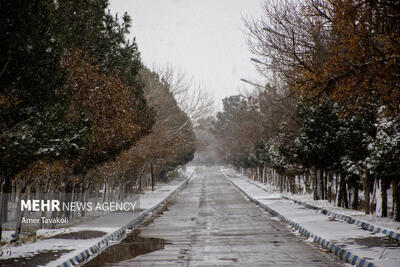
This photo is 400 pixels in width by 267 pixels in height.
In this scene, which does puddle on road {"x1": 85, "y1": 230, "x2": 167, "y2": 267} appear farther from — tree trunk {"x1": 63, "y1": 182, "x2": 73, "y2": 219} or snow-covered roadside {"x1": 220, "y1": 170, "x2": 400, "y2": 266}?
tree trunk {"x1": 63, "y1": 182, "x2": 73, "y2": 219}

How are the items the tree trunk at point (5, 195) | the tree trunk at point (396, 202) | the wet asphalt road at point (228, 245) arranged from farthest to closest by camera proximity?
the tree trunk at point (396, 202) → the tree trunk at point (5, 195) → the wet asphalt road at point (228, 245)

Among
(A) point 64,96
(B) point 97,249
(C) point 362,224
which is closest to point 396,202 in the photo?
(C) point 362,224

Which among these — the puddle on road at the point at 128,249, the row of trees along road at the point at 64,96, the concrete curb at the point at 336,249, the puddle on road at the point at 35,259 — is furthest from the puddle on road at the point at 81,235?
the concrete curb at the point at 336,249

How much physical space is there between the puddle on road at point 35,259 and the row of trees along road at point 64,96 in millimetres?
2631

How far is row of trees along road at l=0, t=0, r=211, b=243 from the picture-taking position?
40.2ft

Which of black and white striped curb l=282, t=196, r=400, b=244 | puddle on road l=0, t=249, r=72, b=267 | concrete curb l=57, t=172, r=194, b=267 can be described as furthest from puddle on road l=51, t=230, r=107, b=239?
black and white striped curb l=282, t=196, r=400, b=244

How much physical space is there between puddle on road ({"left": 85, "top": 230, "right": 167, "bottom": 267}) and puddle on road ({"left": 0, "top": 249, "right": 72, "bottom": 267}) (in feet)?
2.72

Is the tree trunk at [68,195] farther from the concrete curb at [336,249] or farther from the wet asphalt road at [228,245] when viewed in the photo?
the concrete curb at [336,249]

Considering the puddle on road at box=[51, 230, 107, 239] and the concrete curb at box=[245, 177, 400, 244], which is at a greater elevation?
the concrete curb at box=[245, 177, 400, 244]

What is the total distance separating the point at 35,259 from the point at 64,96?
4637mm

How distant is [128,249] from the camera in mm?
13781

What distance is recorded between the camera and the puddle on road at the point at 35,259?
34.6 feet

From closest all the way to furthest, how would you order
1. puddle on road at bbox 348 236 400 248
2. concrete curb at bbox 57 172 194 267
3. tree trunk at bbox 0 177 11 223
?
concrete curb at bbox 57 172 194 267, puddle on road at bbox 348 236 400 248, tree trunk at bbox 0 177 11 223

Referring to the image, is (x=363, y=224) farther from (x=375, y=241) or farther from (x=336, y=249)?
(x=336, y=249)
